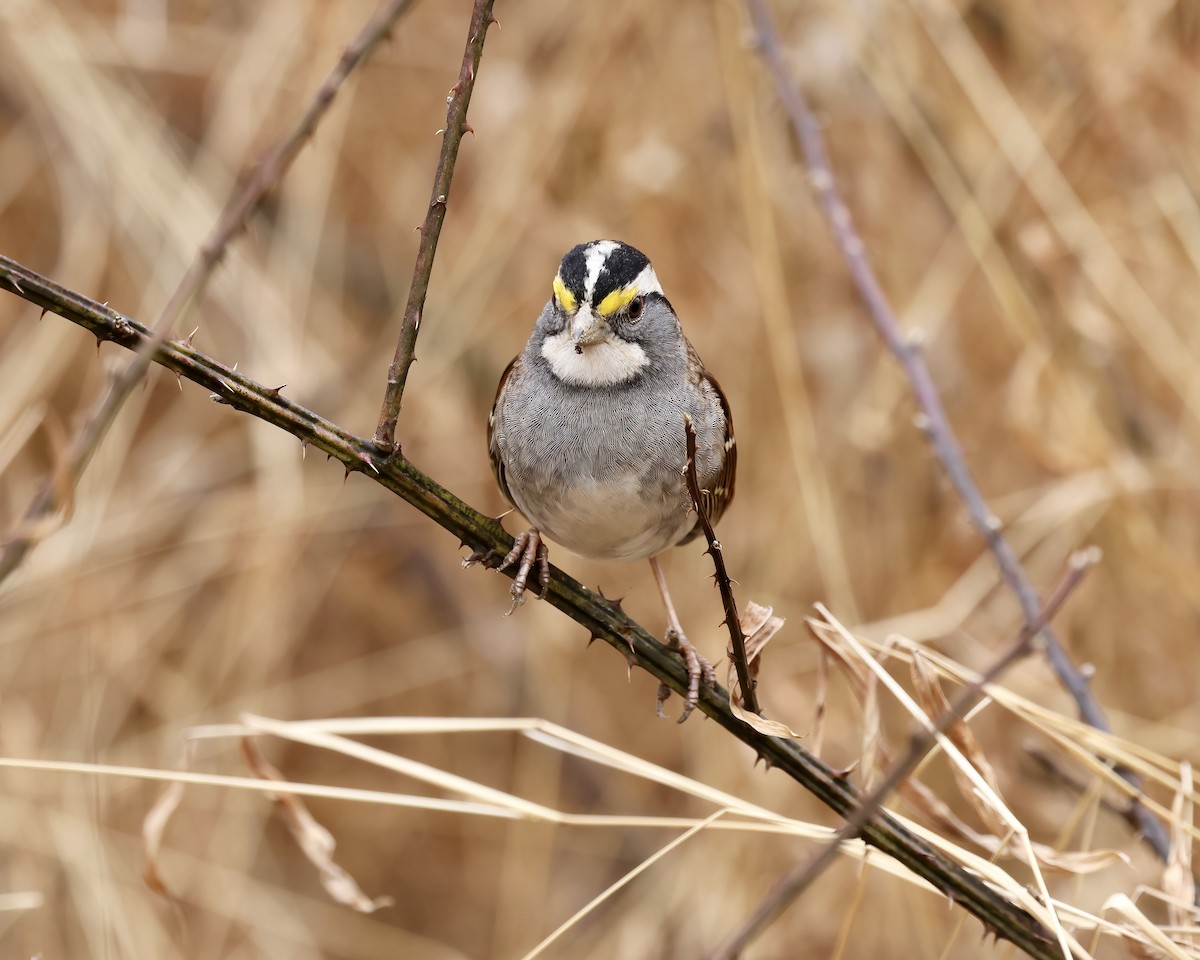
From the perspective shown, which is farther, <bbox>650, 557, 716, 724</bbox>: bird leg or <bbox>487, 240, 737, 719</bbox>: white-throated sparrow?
<bbox>487, 240, 737, 719</bbox>: white-throated sparrow

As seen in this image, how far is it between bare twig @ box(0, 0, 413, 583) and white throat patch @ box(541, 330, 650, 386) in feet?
4.17

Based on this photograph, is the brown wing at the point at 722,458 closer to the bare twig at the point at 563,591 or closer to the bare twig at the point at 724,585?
the bare twig at the point at 563,591

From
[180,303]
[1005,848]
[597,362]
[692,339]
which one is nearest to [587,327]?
[597,362]

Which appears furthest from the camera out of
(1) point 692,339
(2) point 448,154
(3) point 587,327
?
(1) point 692,339

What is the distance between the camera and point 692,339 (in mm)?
3820

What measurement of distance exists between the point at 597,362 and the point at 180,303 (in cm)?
140

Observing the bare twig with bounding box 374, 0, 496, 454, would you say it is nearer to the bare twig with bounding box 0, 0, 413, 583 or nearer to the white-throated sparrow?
the bare twig with bounding box 0, 0, 413, 583

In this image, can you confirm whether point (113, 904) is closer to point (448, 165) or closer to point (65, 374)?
point (65, 374)

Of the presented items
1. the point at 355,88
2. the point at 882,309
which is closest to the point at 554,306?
the point at 882,309

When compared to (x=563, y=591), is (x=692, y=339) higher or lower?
higher

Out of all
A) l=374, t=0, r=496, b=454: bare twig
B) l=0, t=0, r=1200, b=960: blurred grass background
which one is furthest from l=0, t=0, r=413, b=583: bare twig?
l=0, t=0, r=1200, b=960: blurred grass background

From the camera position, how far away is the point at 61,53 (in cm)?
358

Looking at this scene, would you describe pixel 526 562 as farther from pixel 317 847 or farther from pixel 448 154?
pixel 448 154

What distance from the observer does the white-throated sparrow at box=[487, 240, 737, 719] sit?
8.01 ft
